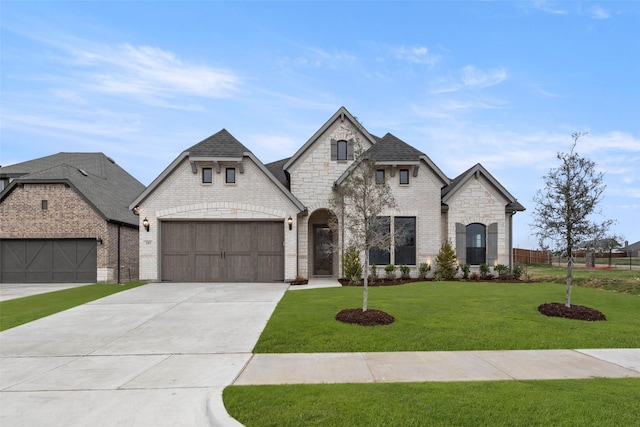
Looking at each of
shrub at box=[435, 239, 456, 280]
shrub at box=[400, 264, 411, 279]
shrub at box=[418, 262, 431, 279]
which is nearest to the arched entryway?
shrub at box=[400, 264, 411, 279]

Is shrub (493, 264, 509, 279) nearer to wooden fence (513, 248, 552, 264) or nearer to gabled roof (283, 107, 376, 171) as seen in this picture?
gabled roof (283, 107, 376, 171)

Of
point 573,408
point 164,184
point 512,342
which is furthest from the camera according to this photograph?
point 164,184

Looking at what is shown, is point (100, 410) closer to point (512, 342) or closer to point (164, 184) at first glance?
point (512, 342)

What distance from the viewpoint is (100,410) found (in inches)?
180

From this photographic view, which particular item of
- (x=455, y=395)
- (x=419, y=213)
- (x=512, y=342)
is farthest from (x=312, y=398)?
(x=419, y=213)

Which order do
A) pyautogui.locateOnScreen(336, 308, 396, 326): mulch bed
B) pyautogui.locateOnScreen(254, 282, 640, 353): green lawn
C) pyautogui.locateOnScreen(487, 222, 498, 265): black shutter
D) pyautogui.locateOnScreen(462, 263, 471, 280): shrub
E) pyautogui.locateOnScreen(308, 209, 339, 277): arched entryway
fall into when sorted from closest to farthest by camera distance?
pyautogui.locateOnScreen(254, 282, 640, 353): green lawn
pyautogui.locateOnScreen(336, 308, 396, 326): mulch bed
pyautogui.locateOnScreen(462, 263, 471, 280): shrub
pyautogui.locateOnScreen(487, 222, 498, 265): black shutter
pyautogui.locateOnScreen(308, 209, 339, 277): arched entryway

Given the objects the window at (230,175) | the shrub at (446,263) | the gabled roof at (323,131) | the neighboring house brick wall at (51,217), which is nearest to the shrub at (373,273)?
the shrub at (446,263)

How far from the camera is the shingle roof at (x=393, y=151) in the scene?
699 inches

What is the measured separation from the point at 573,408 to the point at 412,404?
6.29 ft

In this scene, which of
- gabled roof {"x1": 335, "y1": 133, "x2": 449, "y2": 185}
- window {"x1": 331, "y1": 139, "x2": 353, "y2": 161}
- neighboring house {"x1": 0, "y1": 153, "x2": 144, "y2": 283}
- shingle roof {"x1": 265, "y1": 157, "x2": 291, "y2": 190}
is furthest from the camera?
shingle roof {"x1": 265, "y1": 157, "x2": 291, "y2": 190}

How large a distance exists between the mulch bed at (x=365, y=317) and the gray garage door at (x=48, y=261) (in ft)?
49.7

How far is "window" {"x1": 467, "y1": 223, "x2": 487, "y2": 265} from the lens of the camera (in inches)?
725

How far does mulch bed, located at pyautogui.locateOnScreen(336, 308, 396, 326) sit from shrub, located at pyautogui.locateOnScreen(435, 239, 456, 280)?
30.7 ft

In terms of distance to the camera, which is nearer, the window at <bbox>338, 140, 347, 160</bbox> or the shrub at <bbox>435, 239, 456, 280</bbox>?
the shrub at <bbox>435, 239, 456, 280</bbox>
